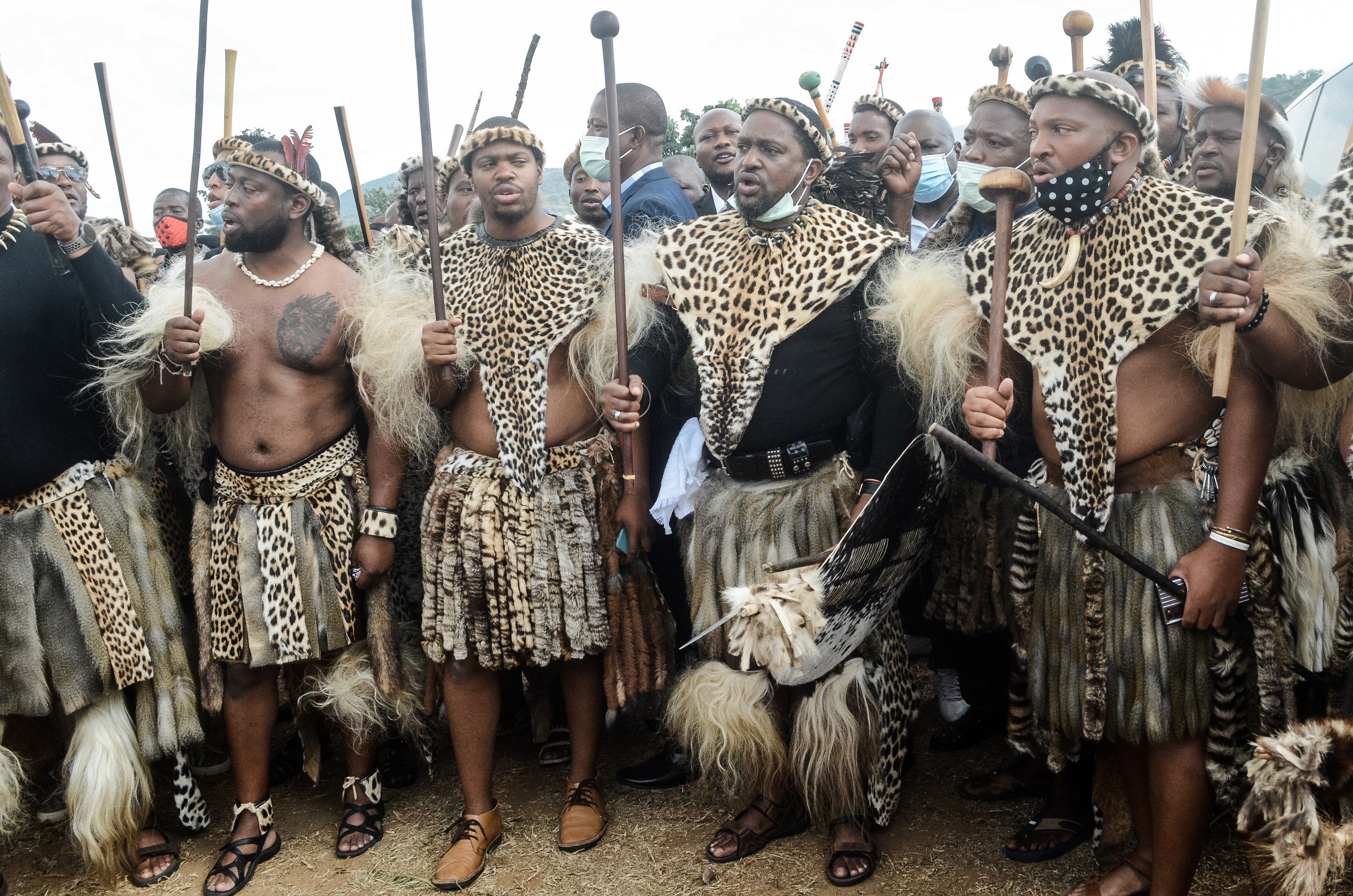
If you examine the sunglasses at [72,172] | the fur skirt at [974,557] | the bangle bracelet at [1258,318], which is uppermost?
the sunglasses at [72,172]

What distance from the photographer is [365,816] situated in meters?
3.71

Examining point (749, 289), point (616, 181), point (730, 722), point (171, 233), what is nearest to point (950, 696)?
point (730, 722)

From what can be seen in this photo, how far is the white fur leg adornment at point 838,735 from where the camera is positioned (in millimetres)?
3053

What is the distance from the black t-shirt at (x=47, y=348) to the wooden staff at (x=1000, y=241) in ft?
9.41

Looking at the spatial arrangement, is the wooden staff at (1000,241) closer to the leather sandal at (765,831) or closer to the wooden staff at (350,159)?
the leather sandal at (765,831)

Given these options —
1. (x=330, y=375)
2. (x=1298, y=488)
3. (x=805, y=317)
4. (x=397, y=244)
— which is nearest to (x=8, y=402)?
(x=330, y=375)

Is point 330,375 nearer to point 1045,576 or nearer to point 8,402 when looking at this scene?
point 8,402

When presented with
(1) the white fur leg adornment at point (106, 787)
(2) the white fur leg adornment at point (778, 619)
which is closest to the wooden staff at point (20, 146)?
(1) the white fur leg adornment at point (106, 787)

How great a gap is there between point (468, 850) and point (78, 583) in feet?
5.29

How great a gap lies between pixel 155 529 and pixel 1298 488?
3.71 m

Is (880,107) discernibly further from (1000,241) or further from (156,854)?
(156,854)

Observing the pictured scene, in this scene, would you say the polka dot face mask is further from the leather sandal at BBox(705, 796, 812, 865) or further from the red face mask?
the red face mask

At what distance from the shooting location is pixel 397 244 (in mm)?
4070

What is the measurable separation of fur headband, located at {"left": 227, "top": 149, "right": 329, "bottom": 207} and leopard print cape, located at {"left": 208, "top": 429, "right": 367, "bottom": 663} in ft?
3.10
